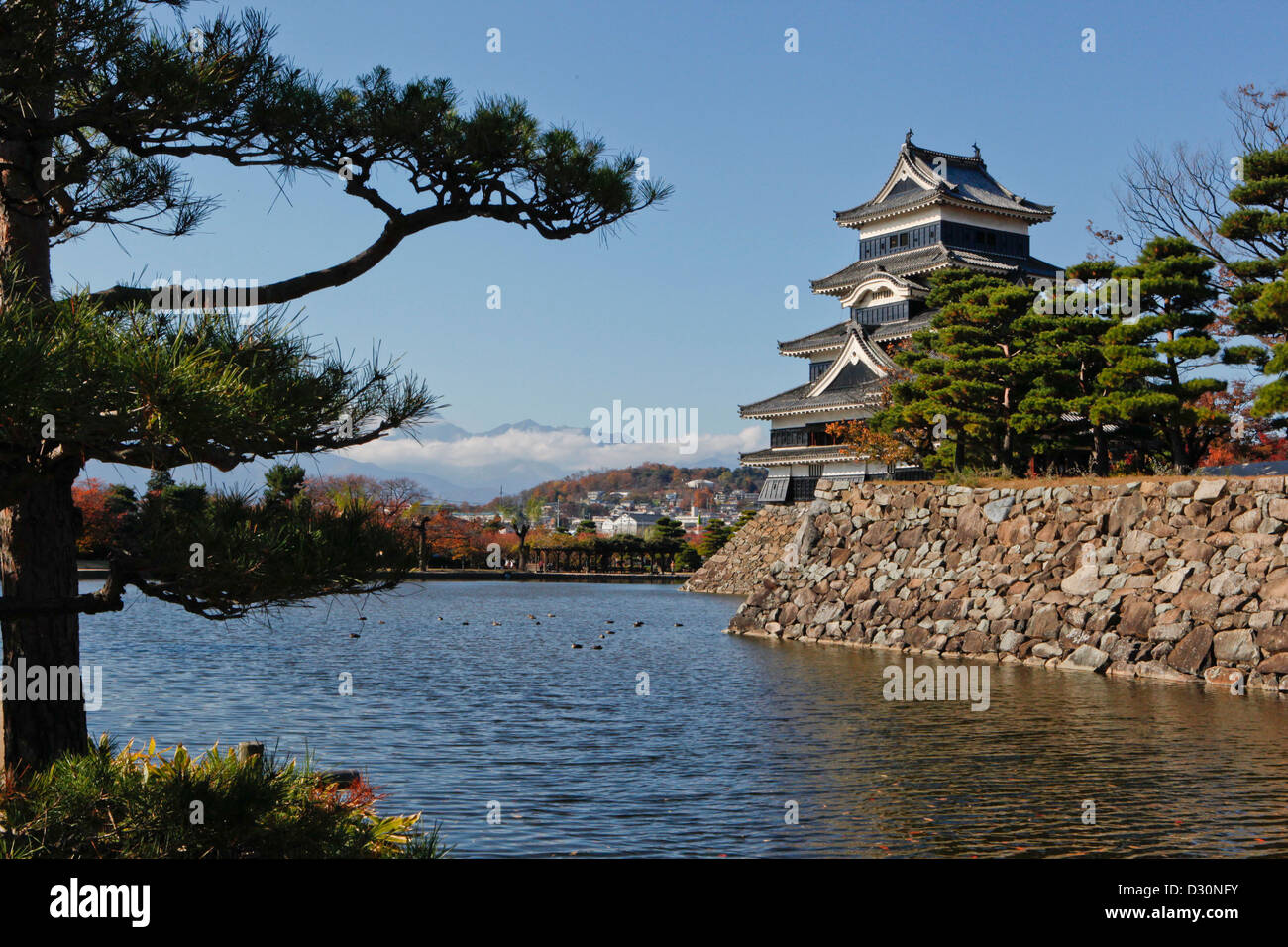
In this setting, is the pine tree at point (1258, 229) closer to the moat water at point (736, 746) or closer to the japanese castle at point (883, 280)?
the moat water at point (736, 746)

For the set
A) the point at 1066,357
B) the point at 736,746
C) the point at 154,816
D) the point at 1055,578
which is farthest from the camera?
the point at 1066,357

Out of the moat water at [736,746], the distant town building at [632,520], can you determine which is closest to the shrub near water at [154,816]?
the moat water at [736,746]

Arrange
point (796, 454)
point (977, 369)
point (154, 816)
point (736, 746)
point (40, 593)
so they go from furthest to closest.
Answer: point (796, 454) → point (977, 369) → point (736, 746) → point (40, 593) → point (154, 816)

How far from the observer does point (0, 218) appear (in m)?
7.47

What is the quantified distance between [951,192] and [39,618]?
46940 mm

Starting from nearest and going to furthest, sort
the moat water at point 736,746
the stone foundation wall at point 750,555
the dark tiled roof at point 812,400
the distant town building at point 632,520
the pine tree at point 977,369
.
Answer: the moat water at point 736,746 → the pine tree at point 977,369 → the dark tiled roof at point 812,400 → the stone foundation wall at point 750,555 → the distant town building at point 632,520

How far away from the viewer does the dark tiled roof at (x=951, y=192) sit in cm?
4869

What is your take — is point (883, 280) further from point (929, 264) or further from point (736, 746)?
point (736, 746)

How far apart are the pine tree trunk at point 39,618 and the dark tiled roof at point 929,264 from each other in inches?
1671

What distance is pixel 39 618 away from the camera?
22.9ft

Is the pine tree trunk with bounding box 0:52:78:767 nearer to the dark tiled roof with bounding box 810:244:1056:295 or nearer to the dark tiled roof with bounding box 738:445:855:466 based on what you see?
the dark tiled roof with bounding box 738:445:855:466

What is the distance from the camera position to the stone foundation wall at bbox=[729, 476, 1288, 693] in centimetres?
1873

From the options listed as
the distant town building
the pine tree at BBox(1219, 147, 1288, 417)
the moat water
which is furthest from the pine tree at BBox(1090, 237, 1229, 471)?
the distant town building

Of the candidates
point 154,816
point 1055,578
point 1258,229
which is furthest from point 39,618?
point 1258,229
